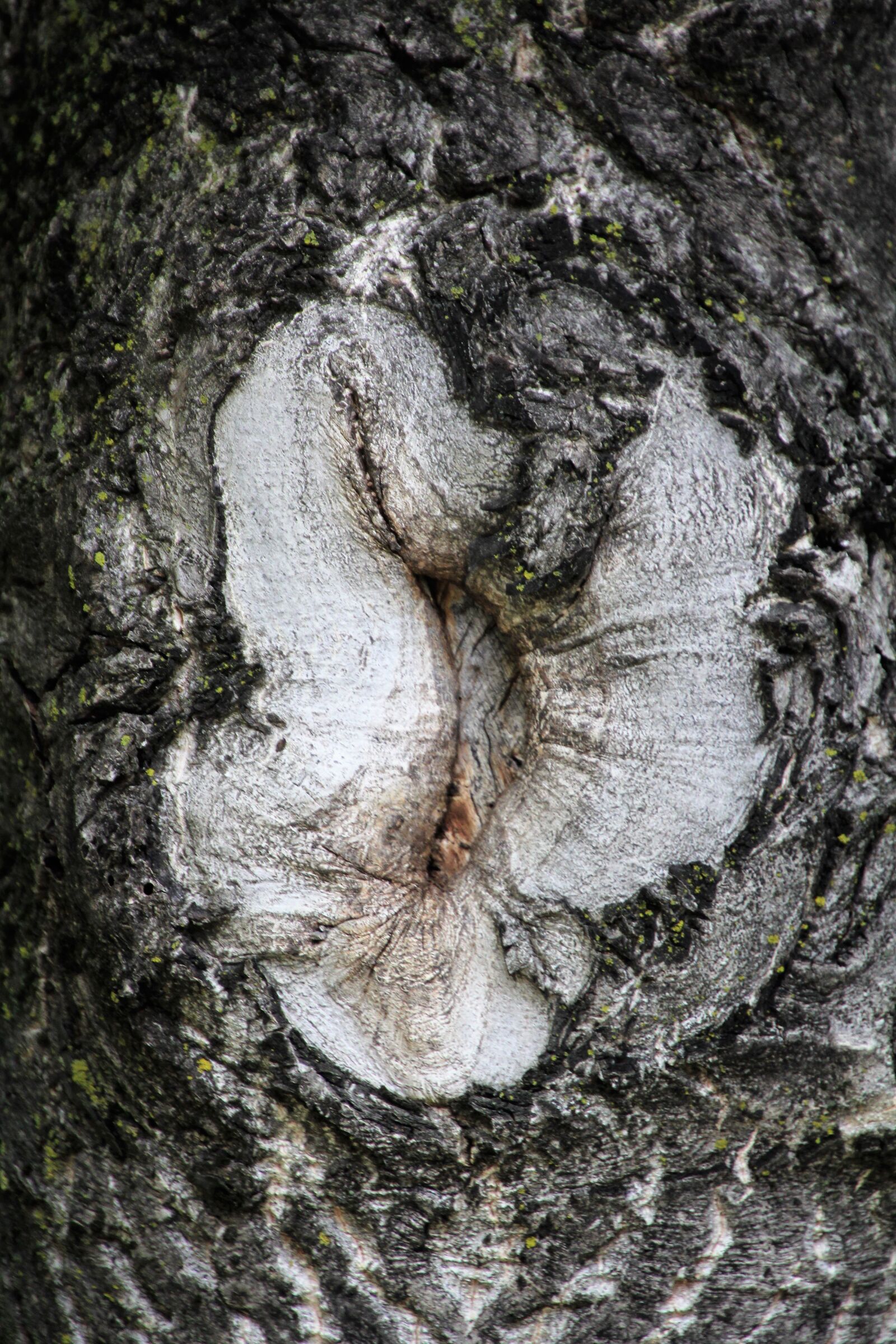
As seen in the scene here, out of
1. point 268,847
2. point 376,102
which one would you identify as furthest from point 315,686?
point 376,102

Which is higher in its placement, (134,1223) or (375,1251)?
(375,1251)

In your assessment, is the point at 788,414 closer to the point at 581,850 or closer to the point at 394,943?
the point at 581,850

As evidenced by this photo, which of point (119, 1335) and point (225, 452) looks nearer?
point (225, 452)

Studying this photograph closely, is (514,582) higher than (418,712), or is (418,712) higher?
(514,582)

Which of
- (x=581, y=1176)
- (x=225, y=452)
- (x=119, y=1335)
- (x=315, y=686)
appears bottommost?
(x=119, y=1335)
